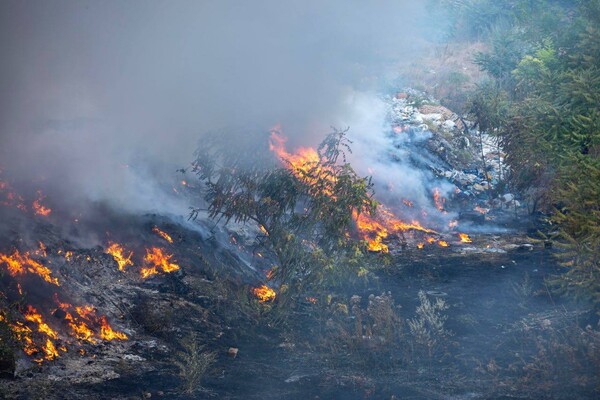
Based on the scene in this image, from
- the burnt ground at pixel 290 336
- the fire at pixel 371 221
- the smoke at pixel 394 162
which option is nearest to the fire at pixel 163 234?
the burnt ground at pixel 290 336

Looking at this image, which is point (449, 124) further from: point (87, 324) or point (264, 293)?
point (87, 324)

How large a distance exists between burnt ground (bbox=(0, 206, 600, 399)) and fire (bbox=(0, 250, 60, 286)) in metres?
0.20

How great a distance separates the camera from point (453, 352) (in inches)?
324

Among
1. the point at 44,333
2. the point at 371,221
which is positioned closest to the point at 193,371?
the point at 44,333

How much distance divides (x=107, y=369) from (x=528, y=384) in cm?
600

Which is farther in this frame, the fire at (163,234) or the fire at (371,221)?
the fire at (371,221)

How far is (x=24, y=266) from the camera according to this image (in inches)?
338

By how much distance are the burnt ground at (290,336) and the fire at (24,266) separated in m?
0.20

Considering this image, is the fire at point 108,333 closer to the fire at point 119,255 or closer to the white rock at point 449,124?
the fire at point 119,255

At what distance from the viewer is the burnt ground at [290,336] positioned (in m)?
6.96

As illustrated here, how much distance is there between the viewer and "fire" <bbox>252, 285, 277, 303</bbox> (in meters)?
10.7

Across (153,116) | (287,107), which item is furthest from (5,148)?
(287,107)

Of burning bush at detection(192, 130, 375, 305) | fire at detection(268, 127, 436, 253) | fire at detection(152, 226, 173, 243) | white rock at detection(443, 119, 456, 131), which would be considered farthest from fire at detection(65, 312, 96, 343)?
white rock at detection(443, 119, 456, 131)

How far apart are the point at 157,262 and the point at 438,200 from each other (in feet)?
39.4
